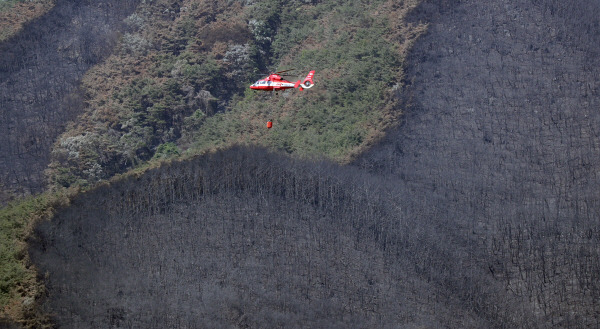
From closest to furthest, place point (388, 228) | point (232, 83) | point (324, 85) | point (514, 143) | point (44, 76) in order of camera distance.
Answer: point (388, 228), point (514, 143), point (44, 76), point (324, 85), point (232, 83)

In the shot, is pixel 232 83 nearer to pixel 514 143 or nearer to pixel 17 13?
pixel 17 13

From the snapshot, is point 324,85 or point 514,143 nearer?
point 514,143

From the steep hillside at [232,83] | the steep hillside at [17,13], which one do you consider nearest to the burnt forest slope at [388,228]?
the steep hillside at [232,83]

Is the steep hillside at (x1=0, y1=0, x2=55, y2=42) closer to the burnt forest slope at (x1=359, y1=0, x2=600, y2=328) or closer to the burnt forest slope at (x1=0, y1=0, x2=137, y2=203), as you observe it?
the burnt forest slope at (x1=0, y1=0, x2=137, y2=203)

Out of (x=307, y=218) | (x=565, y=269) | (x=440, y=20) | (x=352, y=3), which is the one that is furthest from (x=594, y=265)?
(x=352, y=3)

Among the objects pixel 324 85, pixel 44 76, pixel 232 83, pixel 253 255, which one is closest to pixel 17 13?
pixel 44 76

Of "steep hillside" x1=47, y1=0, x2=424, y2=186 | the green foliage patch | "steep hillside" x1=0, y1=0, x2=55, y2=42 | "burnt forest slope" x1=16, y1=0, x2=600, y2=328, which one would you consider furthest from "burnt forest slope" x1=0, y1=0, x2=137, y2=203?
the green foliage patch

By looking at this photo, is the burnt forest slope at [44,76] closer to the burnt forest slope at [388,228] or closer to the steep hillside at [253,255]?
the steep hillside at [253,255]
